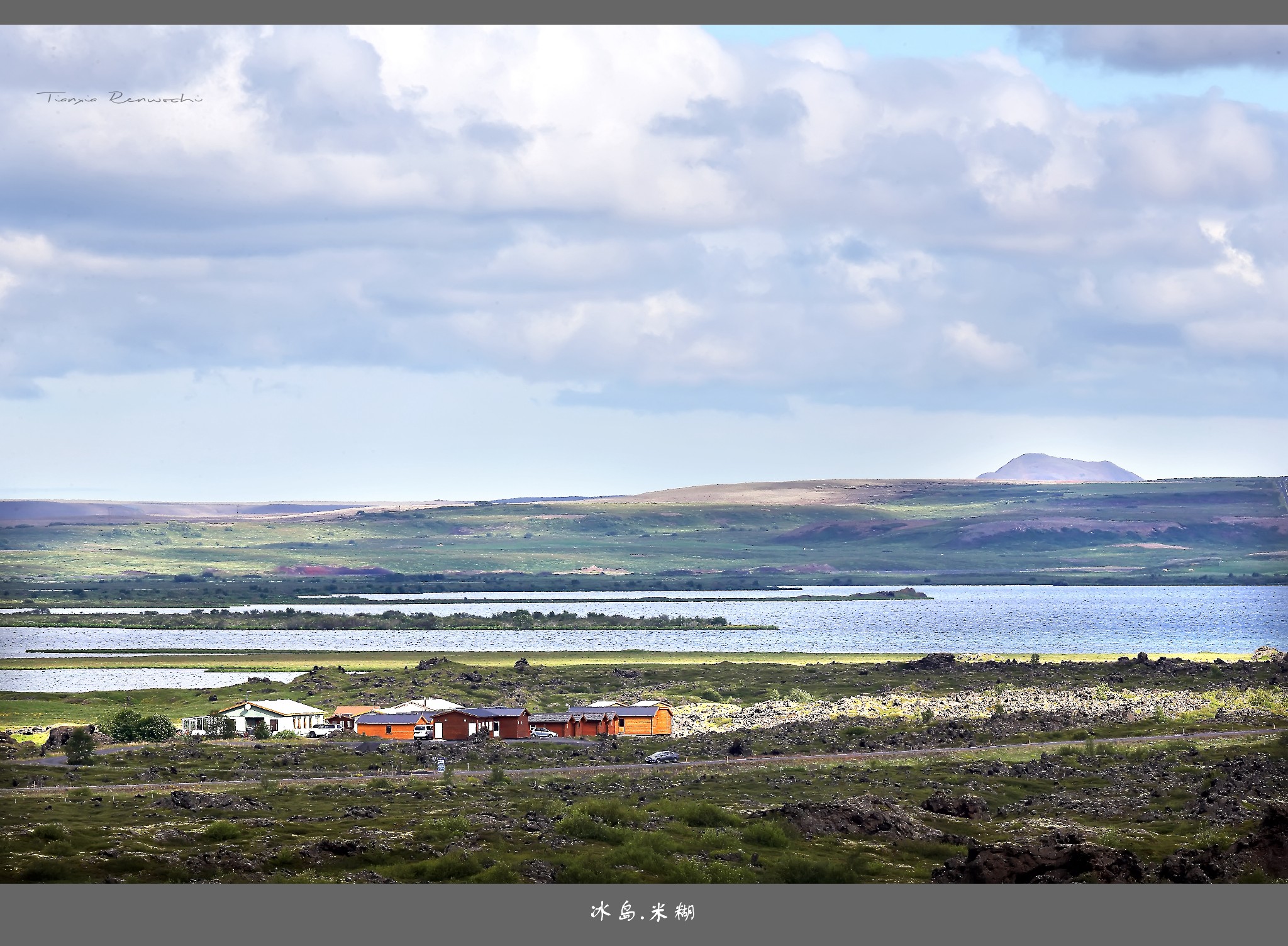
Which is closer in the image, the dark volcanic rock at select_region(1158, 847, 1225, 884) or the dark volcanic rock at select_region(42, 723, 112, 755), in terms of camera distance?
the dark volcanic rock at select_region(1158, 847, 1225, 884)

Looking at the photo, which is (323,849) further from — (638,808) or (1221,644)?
(1221,644)

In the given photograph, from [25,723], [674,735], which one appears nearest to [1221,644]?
[674,735]

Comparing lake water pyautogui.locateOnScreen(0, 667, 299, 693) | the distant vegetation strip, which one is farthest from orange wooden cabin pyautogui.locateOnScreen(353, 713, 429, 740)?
the distant vegetation strip

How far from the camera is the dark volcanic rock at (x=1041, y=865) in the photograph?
4012 cm

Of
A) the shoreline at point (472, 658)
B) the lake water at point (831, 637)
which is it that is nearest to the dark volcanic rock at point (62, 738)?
the shoreline at point (472, 658)

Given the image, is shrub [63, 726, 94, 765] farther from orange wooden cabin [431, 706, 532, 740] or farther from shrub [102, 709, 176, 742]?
orange wooden cabin [431, 706, 532, 740]

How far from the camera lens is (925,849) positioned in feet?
156

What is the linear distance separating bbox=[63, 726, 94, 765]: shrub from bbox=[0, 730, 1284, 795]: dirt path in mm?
1097

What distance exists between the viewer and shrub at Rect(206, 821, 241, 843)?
47.0 meters

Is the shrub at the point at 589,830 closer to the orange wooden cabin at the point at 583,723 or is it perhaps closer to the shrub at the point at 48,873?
the shrub at the point at 48,873

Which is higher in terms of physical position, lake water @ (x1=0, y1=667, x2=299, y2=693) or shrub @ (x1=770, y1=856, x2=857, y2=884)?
shrub @ (x1=770, y1=856, x2=857, y2=884)

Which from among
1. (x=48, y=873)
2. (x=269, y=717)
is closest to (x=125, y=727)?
(x=269, y=717)

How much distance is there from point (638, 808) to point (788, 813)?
5.33m

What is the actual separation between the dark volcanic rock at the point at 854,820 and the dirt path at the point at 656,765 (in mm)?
15871
